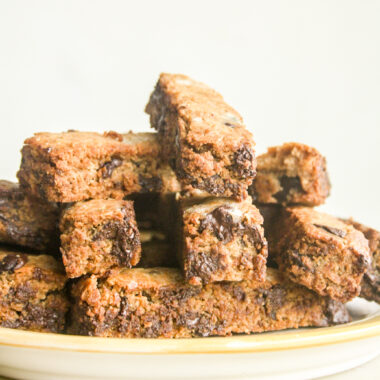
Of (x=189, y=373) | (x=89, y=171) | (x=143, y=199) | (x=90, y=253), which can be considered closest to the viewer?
(x=189, y=373)

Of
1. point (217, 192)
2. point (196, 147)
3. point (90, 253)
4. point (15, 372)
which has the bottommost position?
point (15, 372)

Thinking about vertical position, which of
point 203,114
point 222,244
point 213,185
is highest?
point 203,114

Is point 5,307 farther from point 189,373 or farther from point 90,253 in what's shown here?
point 189,373

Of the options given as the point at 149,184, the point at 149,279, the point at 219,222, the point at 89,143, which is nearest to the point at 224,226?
the point at 219,222

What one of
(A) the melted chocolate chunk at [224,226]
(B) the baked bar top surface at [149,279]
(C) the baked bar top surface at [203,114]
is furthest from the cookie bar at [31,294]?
(C) the baked bar top surface at [203,114]

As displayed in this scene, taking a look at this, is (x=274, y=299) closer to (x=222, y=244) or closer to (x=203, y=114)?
(x=222, y=244)

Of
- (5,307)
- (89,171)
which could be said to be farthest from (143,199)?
(5,307)
